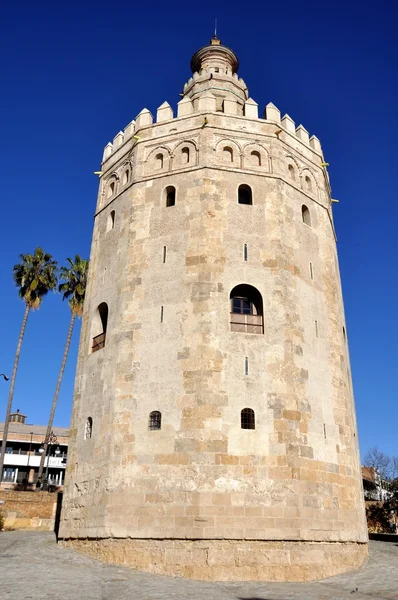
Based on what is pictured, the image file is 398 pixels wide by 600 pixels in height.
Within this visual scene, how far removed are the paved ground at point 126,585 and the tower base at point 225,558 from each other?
35cm

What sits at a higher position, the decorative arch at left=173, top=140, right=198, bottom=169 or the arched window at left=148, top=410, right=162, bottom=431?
the decorative arch at left=173, top=140, right=198, bottom=169

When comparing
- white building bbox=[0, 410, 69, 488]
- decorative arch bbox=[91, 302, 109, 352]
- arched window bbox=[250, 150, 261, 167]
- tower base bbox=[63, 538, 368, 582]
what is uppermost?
arched window bbox=[250, 150, 261, 167]

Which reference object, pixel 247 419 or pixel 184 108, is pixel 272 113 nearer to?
pixel 184 108

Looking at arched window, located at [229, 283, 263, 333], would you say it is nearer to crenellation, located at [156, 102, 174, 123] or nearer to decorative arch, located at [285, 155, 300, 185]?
decorative arch, located at [285, 155, 300, 185]

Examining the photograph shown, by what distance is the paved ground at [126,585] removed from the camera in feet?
33.9

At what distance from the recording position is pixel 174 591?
1100cm

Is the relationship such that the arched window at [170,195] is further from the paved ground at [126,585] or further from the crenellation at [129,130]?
the paved ground at [126,585]

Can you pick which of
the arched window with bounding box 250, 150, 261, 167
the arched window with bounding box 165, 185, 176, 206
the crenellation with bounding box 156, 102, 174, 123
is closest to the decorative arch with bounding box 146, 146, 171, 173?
the arched window with bounding box 165, 185, 176, 206

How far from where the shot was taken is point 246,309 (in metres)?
16.2

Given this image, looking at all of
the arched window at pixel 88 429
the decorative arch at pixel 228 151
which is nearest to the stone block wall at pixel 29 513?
the arched window at pixel 88 429

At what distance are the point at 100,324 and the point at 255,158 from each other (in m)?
7.83

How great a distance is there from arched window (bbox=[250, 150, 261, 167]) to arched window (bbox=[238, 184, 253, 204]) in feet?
3.05

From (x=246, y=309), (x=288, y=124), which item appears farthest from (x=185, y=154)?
(x=246, y=309)

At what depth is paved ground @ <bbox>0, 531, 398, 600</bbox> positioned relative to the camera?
10.3 meters
